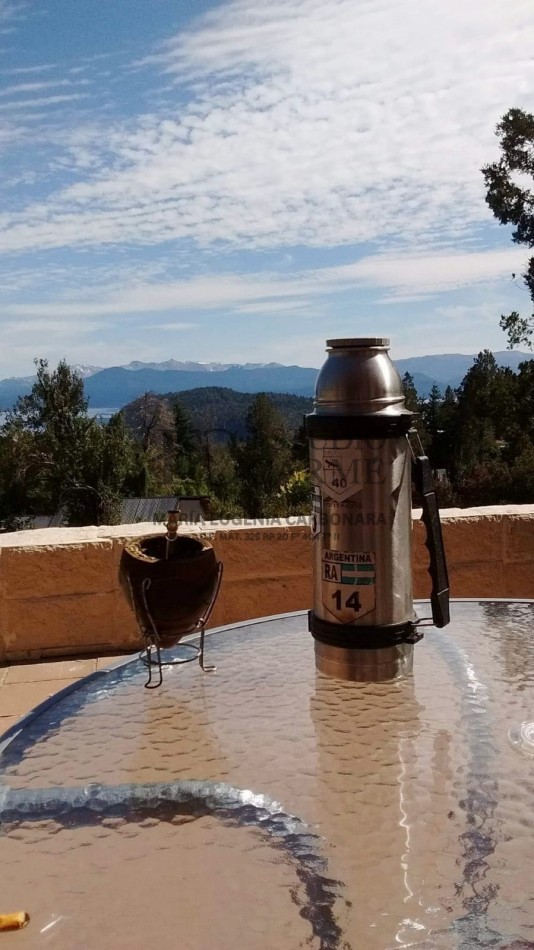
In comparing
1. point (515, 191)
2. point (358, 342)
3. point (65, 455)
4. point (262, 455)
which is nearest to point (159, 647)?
point (358, 342)

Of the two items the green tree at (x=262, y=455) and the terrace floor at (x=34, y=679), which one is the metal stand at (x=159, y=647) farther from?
the green tree at (x=262, y=455)

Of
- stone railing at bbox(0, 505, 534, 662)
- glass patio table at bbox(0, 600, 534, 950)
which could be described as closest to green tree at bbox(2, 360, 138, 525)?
stone railing at bbox(0, 505, 534, 662)

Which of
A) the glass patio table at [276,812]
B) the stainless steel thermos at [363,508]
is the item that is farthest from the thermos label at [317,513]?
the glass patio table at [276,812]

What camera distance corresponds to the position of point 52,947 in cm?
82

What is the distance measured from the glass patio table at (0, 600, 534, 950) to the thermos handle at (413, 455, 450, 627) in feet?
0.60

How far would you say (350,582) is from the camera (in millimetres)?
1259

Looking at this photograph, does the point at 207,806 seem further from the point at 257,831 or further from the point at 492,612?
the point at 492,612

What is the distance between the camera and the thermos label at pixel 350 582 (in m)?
1.25

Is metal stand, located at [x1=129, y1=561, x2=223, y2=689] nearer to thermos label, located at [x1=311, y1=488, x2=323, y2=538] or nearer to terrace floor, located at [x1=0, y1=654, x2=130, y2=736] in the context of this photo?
thermos label, located at [x1=311, y1=488, x2=323, y2=538]

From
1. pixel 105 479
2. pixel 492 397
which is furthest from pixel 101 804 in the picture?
pixel 105 479

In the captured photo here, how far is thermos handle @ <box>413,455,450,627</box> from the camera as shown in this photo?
129cm

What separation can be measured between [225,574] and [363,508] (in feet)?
7.54

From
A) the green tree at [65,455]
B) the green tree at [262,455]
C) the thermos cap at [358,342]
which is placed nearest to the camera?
the thermos cap at [358,342]

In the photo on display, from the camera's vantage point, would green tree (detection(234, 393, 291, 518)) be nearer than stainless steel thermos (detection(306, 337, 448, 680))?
No
